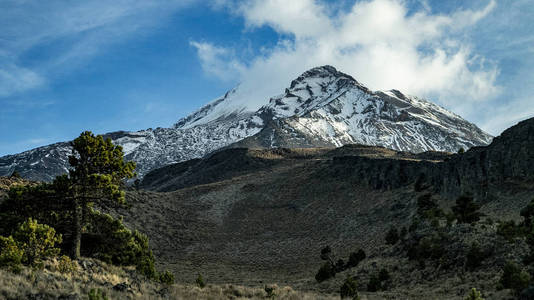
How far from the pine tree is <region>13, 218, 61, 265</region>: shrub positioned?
3.37 m

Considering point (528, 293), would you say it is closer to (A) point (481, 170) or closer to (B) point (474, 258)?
(B) point (474, 258)

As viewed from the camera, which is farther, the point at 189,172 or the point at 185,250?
the point at 189,172

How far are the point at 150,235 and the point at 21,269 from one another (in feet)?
147

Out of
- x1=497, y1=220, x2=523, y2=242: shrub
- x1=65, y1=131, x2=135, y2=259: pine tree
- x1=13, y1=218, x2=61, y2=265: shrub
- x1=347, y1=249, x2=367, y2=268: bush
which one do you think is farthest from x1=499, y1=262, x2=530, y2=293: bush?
x1=13, y1=218, x2=61, y2=265: shrub

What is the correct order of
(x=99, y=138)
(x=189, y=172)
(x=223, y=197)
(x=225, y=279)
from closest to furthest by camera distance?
(x=99, y=138)
(x=225, y=279)
(x=223, y=197)
(x=189, y=172)

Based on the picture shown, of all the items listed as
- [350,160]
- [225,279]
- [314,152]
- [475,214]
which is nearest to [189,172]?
[314,152]

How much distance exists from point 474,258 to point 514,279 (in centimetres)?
735

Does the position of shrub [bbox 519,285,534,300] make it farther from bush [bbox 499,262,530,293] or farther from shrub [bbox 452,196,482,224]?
shrub [bbox 452,196,482,224]

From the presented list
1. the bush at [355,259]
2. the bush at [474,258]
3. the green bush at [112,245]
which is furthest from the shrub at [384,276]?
the green bush at [112,245]

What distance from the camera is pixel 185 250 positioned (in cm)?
5791

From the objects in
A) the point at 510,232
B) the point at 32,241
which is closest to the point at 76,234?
the point at 32,241

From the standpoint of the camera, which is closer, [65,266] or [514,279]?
[514,279]

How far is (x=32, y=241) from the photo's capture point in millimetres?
18219

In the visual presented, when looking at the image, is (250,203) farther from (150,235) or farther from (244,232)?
(150,235)
